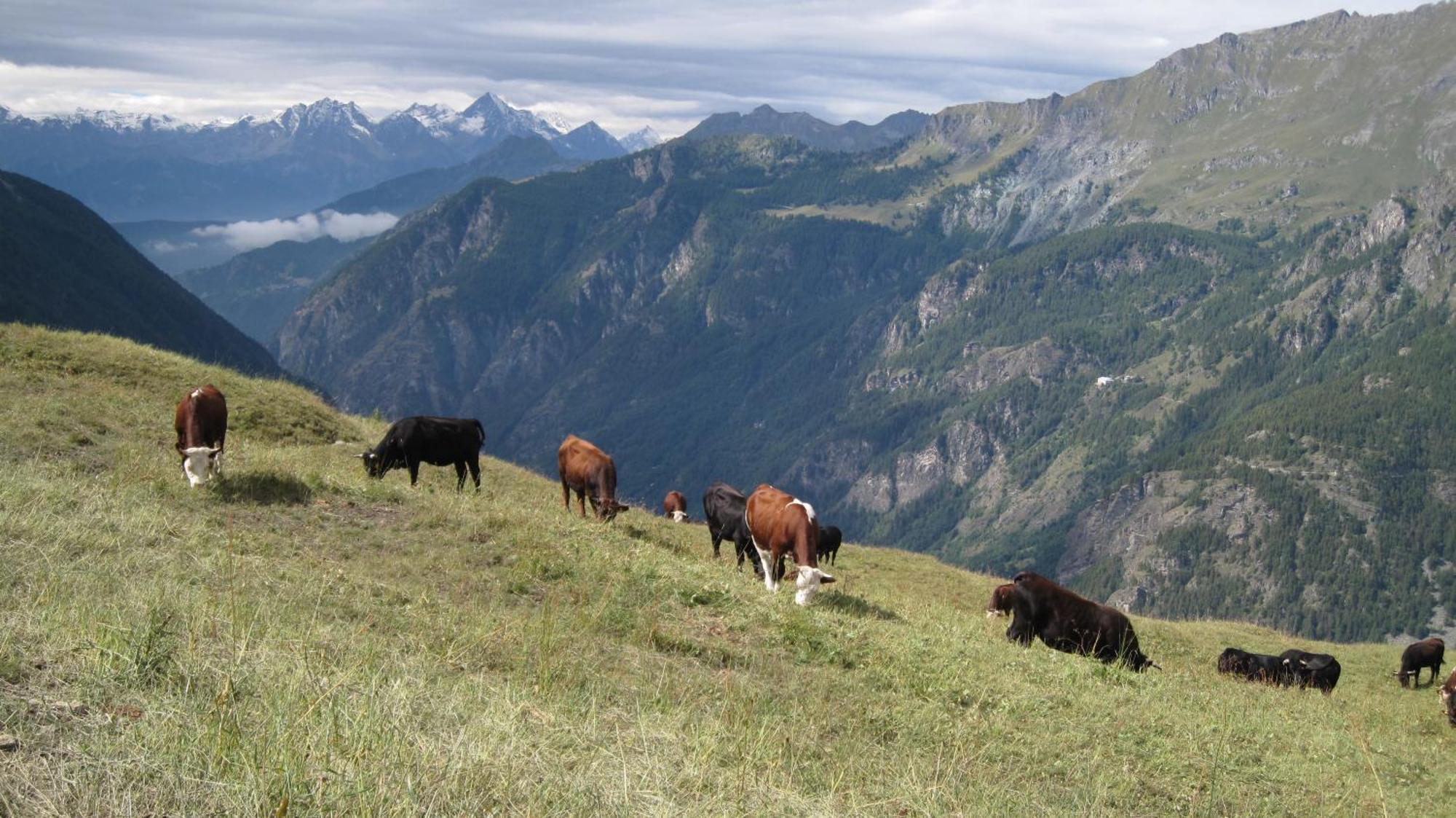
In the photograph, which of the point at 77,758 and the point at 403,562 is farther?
the point at 403,562

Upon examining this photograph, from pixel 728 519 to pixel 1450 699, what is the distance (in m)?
18.8

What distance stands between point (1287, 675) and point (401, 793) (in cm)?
3177

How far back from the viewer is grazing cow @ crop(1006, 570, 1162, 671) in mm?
22656

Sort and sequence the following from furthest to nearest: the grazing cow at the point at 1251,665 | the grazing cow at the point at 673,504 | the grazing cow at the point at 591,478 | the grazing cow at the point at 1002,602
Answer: the grazing cow at the point at 673,504 → the grazing cow at the point at 1251,665 → the grazing cow at the point at 591,478 → the grazing cow at the point at 1002,602

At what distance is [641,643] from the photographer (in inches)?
558

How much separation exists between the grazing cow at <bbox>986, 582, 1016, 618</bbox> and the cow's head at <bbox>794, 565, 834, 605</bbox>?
5967mm

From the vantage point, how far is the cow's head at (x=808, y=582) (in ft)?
65.1

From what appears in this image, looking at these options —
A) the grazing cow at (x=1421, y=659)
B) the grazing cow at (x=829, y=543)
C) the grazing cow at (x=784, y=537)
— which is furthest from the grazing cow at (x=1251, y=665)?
the grazing cow at (x=784, y=537)

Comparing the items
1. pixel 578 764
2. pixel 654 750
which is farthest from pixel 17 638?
pixel 654 750

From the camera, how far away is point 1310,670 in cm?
3194

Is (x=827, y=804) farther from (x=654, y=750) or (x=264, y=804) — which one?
(x=264, y=804)

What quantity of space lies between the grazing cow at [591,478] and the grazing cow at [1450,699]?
2144 cm

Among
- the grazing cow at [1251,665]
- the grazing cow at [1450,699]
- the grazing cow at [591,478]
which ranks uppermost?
the grazing cow at [591,478]

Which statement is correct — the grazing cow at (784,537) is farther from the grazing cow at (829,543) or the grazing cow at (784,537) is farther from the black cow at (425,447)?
the grazing cow at (829,543)
